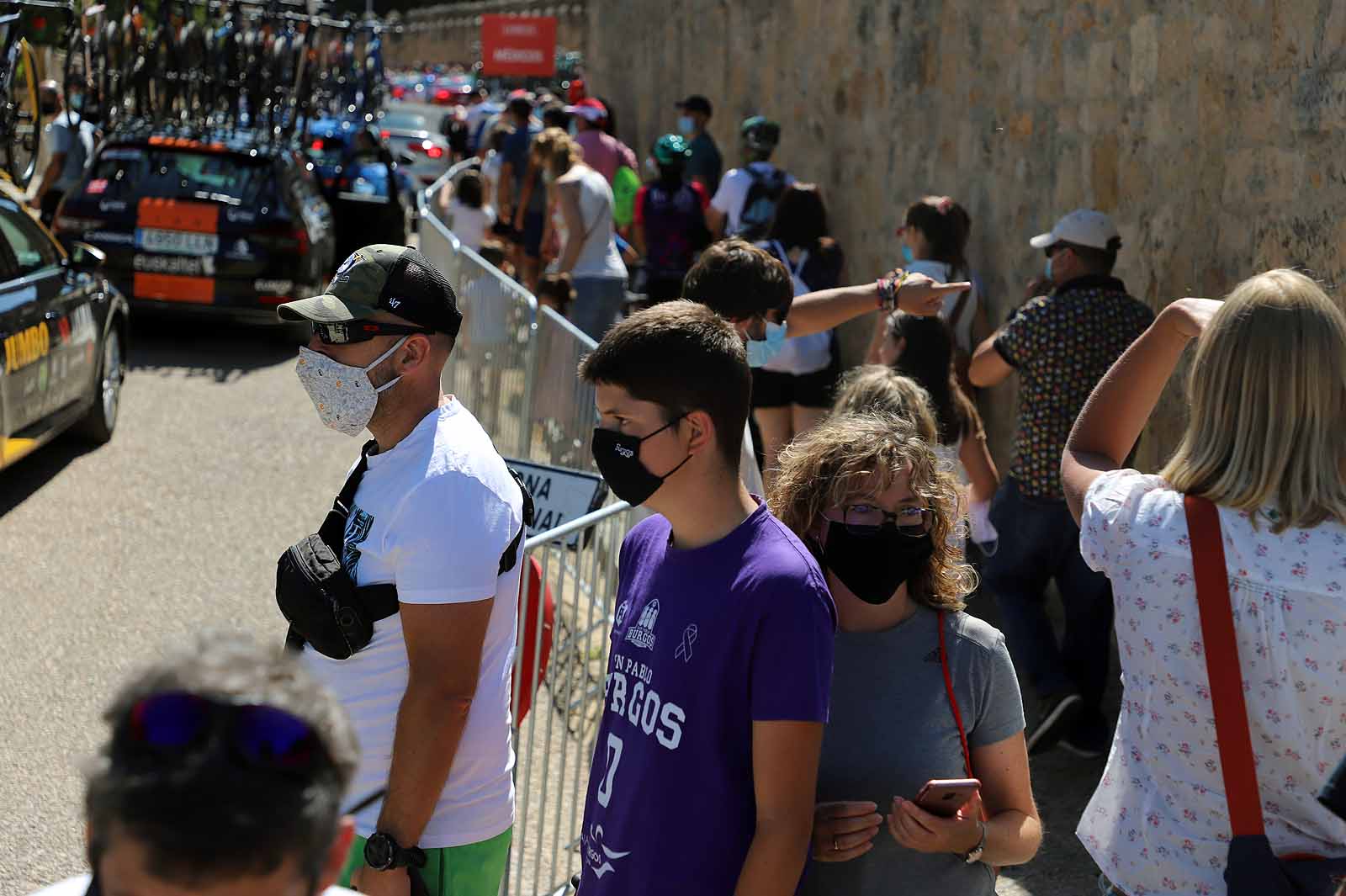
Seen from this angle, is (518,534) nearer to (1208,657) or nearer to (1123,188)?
(1208,657)

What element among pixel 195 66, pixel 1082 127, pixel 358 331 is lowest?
pixel 358 331

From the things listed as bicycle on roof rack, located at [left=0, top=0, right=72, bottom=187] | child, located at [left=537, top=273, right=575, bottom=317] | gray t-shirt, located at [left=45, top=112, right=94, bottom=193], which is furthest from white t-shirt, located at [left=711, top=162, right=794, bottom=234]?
gray t-shirt, located at [left=45, top=112, right=94, bottom=193]

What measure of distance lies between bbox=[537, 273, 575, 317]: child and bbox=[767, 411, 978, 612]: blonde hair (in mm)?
5792

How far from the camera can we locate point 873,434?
2.48 m

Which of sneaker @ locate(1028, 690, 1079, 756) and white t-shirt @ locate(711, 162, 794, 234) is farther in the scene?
white t-shirt @ locate(711, 162, 794, 234)

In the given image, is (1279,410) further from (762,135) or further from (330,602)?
(762,135)

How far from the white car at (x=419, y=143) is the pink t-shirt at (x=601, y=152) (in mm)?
13061

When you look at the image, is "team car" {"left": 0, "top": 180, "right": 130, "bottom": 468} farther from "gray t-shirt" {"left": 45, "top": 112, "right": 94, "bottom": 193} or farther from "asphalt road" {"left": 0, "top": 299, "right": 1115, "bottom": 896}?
"gray t-shirt" {"left": 45, "top": 112, "right": 94, "bottom": 193}

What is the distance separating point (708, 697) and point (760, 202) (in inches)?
273

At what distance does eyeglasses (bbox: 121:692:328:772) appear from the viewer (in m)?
1.25

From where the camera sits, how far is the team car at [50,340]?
7.22 m

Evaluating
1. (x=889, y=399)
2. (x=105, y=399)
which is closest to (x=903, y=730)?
(x=889, y=399)

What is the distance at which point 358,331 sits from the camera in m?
2.73

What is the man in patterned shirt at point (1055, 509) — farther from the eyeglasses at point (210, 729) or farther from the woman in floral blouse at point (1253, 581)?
the eyeglasses at point (210, 729)
